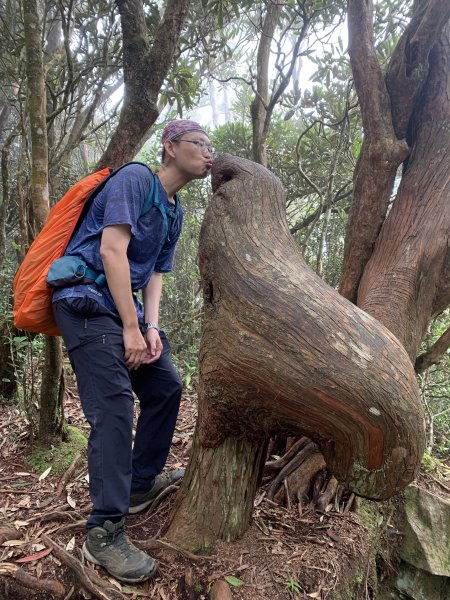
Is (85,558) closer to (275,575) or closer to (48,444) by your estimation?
(275,575)

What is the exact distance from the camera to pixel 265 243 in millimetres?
2174

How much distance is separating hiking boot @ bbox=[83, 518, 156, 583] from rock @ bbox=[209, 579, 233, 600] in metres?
0.28

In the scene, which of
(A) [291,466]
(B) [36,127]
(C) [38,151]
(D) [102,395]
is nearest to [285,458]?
(A) [291,466]

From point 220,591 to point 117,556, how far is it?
49cm

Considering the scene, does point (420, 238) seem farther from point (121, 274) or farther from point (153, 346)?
point (121, 274)

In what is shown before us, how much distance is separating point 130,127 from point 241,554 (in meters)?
2.69

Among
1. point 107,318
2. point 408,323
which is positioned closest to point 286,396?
point 107,318

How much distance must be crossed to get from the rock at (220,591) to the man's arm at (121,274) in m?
1.13

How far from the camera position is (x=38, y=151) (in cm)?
301

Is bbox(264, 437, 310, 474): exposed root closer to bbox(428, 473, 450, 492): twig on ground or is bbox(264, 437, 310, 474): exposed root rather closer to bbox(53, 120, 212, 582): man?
bbox(53, 120, 212, 582): man

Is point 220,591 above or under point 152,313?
under

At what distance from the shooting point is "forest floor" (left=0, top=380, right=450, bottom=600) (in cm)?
206

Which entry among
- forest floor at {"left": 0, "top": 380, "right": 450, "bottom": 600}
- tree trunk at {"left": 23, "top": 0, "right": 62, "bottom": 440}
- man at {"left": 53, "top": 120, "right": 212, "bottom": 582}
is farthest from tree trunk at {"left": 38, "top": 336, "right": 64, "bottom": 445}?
man at {"left": 53, "top": 120, "right": 212, "bottom": 582}

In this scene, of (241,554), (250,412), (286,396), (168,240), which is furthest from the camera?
(168,240)
